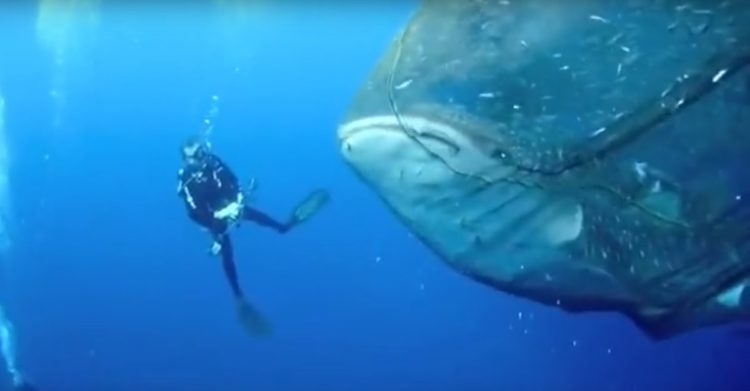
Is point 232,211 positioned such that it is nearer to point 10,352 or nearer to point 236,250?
point 236,250

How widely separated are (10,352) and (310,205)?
154 cm

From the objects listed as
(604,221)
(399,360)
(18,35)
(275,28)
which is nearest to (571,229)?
(604,221)

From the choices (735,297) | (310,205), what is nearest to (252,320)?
(310,205)

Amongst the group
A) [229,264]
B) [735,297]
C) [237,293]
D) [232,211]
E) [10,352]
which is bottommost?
[735,297]

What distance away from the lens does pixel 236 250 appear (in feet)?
11.4

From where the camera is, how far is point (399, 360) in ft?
11.4

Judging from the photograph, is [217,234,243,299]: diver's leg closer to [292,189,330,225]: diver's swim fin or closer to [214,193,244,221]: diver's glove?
[214,193,244,221]: diver's glove

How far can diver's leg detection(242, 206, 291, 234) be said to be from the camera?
3426mm

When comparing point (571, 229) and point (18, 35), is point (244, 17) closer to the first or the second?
point (18, 35)

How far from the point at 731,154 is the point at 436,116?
1095 mm

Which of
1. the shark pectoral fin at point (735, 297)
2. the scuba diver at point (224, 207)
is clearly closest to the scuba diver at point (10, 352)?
the scuba diver at point (224, 207)

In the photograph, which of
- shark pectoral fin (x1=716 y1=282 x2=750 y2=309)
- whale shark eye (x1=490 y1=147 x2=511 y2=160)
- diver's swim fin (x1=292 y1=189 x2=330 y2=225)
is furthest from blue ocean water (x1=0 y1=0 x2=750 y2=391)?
whale shark eye (x1=490 y1=147 x2=511 y2=160)

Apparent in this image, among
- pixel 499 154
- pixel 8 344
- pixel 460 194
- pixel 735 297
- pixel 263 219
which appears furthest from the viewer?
pixel 8 344

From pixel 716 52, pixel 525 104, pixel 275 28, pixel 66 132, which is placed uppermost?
pixel 66 132
